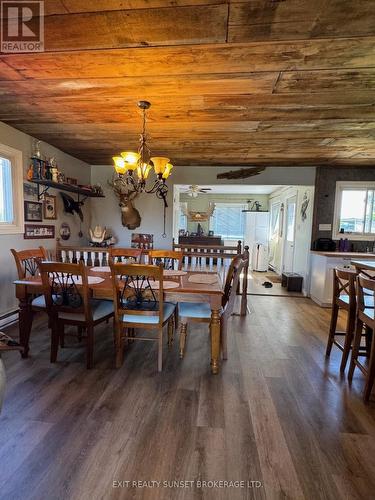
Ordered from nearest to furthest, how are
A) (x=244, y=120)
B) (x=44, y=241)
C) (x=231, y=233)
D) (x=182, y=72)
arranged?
(x=182, y=72)
(x=244, y=120)
(x=44, y=241)
(x=231, y=233)

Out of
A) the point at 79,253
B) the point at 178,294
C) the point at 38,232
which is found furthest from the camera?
the point at 79,253

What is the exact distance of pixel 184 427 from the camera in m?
1.66

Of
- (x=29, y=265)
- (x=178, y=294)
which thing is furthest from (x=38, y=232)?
(x=178, y=294)

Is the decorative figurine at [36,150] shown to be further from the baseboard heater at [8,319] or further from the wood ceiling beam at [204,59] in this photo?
the baseboard heater at [8,319]

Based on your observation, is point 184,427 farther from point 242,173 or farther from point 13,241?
point 242,173

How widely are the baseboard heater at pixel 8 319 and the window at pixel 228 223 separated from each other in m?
6.82

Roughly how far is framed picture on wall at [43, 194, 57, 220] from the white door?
4.83 metres

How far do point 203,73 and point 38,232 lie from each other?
302cm

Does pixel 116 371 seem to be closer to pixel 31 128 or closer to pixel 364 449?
pixel 364 449

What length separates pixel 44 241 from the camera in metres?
3.83

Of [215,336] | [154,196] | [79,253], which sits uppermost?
[154,196]

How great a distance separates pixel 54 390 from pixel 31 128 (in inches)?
117

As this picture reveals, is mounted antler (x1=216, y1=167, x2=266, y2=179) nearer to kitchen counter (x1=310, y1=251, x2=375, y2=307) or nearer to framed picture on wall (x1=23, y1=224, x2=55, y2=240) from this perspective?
kitchen counter (x1=310, y1=251, x2=375, y2=307)

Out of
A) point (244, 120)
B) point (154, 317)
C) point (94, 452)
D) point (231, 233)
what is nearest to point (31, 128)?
point (244, 120)
